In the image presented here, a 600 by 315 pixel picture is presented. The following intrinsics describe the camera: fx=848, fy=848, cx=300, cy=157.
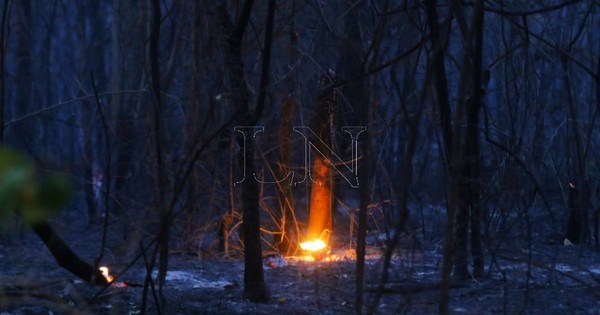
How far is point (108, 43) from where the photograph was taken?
21.1 metres

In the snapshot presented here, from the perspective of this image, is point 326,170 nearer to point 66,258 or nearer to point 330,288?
point 330,288

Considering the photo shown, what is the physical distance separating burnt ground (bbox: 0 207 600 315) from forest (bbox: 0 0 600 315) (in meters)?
0.04

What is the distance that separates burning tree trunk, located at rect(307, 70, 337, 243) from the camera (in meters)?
10.4

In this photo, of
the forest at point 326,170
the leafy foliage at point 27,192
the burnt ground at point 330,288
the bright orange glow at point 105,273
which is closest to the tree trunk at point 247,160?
the forest at point 326,170

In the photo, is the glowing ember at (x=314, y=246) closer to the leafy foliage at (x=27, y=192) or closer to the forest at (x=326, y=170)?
the forest at (x=326, y=170)

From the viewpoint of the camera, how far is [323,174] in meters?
10.9

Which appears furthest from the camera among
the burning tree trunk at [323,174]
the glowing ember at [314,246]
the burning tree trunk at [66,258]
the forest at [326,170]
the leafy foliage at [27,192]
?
the glowing ember at [314,246]

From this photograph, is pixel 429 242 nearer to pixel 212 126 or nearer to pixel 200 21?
pixel 212 126

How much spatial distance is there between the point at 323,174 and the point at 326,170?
0.21 ft

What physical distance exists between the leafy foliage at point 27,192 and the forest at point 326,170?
10mm

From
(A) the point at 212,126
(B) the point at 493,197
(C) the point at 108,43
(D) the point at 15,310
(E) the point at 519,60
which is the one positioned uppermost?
(C) the point at 108,43

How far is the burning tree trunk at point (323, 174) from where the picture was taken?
34.2ft

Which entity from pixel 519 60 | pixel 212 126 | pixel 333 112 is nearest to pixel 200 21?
pixel 212 126

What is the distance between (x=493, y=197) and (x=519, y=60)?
6.95 ft
